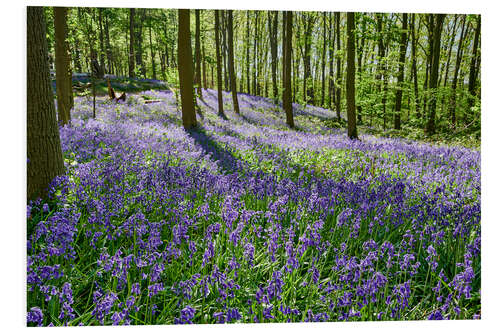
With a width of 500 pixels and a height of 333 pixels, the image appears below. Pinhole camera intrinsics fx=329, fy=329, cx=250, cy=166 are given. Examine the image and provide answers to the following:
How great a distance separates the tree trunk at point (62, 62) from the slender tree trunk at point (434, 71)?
282 inches

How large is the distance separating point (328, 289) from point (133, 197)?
213cm

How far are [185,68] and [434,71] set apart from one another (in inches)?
236

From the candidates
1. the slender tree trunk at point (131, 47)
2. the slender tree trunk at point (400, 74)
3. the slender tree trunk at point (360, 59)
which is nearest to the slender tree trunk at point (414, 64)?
the slender tree trunk at point (400, 74)

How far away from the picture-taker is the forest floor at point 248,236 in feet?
7.45

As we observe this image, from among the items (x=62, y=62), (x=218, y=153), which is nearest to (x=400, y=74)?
(x=218, y=153)

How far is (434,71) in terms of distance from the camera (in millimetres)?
7742

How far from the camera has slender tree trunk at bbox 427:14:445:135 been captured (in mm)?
6598

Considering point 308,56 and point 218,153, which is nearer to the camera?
point 218,153

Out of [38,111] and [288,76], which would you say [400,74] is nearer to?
[288,76]

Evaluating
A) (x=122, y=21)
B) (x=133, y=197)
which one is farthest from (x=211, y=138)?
(x=122, y=21)

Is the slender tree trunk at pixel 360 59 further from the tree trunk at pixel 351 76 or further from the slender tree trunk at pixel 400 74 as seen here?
the slender tree trunk at pixel 400 74

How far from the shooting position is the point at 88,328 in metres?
2.23

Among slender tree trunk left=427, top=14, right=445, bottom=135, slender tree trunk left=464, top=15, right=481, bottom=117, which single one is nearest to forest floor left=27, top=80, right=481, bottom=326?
slender tree trunk left=427, top=14, right=445, bottom=135

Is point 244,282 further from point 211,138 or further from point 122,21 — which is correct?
point 122,21
